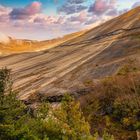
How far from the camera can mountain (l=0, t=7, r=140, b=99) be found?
3569 cm

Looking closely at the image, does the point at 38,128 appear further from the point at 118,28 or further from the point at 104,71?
the point at 118,28

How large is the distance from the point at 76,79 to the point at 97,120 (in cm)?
524

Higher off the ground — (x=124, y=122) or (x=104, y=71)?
(x=104, y=71)

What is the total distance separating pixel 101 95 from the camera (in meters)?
33.6

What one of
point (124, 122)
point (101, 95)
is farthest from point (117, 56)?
point (124, 122)

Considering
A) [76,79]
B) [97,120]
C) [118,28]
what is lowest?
[97,120]

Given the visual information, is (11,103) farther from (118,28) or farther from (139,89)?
(118,28)

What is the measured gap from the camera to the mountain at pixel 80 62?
1405 inches

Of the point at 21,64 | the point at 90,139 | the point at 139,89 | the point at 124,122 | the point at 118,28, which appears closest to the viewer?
the point at 90,139

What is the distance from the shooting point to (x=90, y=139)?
21500 millimetres

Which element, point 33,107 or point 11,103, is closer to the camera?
point 11,103

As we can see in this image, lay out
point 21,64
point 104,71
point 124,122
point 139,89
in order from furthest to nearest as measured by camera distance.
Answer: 1. point 21,64
2. point 104,71
3. point 139,89
4. point 124,122

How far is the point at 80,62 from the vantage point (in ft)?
133

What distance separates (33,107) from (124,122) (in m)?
6.92
